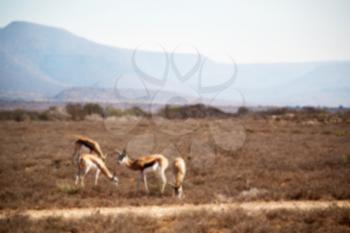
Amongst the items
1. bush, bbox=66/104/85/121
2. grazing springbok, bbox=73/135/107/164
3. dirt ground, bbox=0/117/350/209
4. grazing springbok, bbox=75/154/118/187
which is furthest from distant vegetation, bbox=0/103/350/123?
grazing springbok, bbox=75/154/118/187

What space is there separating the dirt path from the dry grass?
58 cm

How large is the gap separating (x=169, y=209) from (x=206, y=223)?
2127 millimetres

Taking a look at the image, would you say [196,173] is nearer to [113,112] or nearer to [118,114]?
[118,114]

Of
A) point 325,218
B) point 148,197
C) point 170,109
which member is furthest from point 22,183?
point 170,109

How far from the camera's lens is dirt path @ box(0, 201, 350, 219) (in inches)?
511

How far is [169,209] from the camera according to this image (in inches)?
541

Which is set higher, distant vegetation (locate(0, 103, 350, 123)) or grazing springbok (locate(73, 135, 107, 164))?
grazing springbok (locate(73, 135, 107, 164))

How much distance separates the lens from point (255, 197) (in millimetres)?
15125

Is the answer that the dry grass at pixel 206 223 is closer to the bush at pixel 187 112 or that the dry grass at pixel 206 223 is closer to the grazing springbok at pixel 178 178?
the grazing springbok at pixel 178 178

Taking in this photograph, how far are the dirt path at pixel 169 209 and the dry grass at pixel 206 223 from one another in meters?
0.58

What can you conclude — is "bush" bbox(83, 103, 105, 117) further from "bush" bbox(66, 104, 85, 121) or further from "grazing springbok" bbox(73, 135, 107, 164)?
"grazing springbok" bbox(73, 135, 107, 164)

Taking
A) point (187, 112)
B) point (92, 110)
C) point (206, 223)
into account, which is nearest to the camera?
point (206, 223)

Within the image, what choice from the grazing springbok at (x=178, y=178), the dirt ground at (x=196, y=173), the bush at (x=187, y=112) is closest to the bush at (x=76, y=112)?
the bush at (x=187, y=112)

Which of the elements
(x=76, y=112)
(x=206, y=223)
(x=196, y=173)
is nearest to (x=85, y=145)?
(x=196, y=173)
